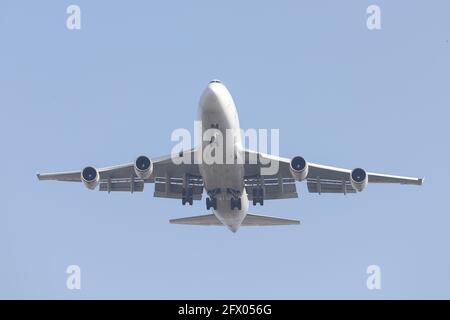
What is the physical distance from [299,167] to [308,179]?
167 inches

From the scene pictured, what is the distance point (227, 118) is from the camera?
33188 millimetres

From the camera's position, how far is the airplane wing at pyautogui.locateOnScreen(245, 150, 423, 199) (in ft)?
122

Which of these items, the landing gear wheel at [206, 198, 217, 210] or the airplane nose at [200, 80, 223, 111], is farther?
the landing gear wheel at [206, 198, 217, 210]

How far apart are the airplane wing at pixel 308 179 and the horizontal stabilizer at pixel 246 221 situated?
1.24 m

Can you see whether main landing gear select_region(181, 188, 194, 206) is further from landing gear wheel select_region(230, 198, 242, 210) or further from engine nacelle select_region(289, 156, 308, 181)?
engine nacelle select_region(289, 156, 308, 181)

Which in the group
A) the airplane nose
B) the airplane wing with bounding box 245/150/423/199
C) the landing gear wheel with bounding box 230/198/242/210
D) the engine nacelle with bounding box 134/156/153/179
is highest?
the airplane nose

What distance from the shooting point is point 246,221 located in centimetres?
3912

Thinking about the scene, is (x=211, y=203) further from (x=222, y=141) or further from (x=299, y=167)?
(x=222, y=141)

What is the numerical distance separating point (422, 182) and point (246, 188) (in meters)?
8.07

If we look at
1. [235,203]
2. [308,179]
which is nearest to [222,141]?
[235,203]

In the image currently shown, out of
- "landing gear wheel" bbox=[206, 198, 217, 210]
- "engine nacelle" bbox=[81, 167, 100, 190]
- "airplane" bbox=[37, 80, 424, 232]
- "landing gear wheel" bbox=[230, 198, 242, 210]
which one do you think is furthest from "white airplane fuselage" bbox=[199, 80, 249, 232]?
"engine nacelle" bbox=[81, 167, 100, 190]

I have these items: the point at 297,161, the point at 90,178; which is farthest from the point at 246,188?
the point at 90,178

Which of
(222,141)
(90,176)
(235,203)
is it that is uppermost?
(222,141)
